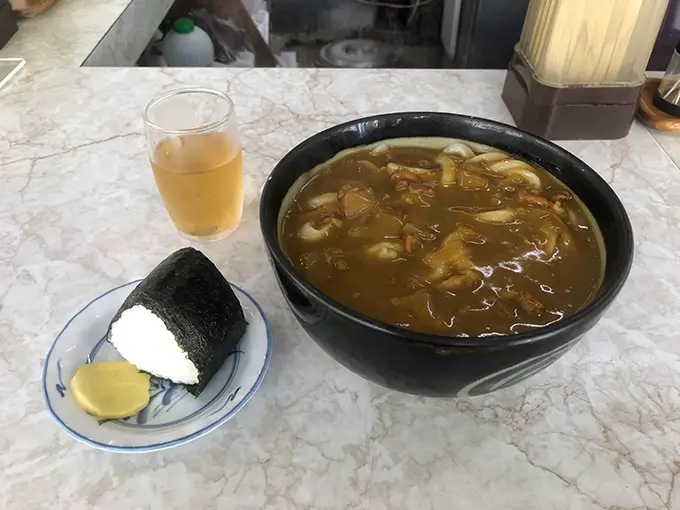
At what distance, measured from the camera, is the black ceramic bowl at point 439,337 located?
66 cm

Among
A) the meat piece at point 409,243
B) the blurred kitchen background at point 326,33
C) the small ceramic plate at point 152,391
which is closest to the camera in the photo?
the small ceramic plate at point 152,391

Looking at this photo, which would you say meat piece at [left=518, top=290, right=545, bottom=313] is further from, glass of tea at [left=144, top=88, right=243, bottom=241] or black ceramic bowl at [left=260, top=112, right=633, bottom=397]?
glass of tea at [left=144, top=88, right=243, bottom=241]

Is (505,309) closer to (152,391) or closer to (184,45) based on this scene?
(152,391)

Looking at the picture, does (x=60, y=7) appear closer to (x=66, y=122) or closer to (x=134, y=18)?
(x=134, y=18)

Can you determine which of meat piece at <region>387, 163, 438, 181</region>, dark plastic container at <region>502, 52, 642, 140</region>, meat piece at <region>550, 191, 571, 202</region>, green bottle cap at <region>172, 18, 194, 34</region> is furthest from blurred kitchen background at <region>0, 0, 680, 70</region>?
meat piece at <region>550, 191, 571, 202</region>

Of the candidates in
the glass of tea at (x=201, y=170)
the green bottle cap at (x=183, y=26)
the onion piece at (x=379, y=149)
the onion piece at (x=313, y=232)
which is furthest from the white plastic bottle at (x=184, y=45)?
the onion piece at (x=313, y=232)

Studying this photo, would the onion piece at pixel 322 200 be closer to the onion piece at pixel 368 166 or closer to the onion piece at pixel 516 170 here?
the onion piece at pixel 368 166

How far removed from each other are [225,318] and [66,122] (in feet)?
2.72

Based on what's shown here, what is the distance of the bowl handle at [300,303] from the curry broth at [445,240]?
6 centimetres

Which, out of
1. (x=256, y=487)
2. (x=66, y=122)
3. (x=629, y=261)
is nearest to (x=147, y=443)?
(x=256, y=487)

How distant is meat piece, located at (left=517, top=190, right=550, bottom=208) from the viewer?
3.06 feet

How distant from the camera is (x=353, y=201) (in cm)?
94

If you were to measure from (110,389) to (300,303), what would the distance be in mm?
275

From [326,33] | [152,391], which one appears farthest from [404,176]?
[326,33]
